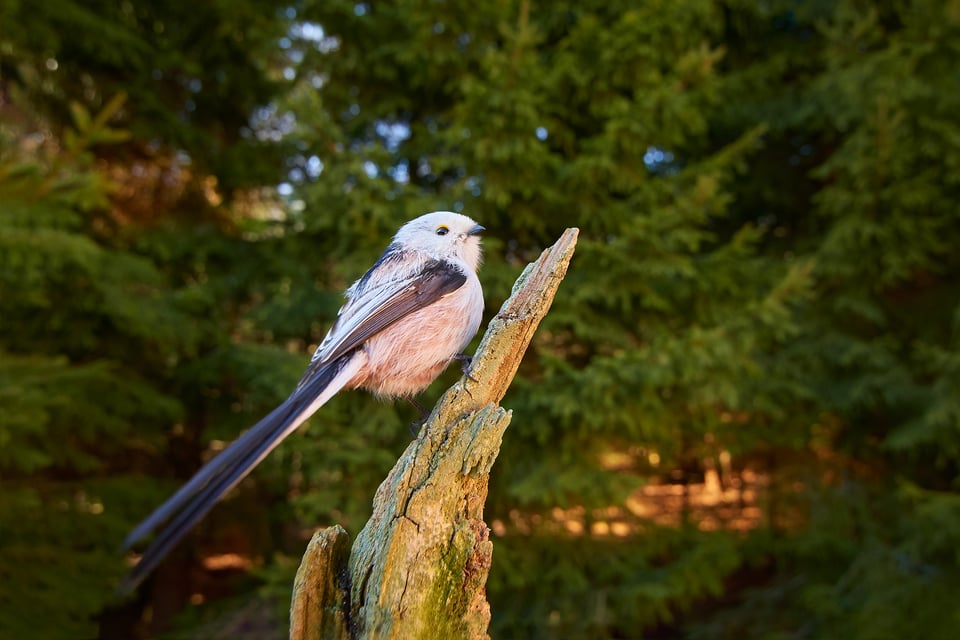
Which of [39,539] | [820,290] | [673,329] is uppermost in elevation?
[820,290]

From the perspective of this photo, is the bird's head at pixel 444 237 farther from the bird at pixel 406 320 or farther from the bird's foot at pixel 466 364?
the bird's foot at pixel 466 364

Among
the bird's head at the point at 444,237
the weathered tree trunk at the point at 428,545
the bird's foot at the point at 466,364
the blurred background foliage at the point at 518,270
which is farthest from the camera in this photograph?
the blurred background foliage at the point at 518,270

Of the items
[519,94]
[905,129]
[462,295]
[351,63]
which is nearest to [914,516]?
[905,129]

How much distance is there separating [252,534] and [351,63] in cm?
480

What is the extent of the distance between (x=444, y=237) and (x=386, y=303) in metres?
0.39

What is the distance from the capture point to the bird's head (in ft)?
8.64

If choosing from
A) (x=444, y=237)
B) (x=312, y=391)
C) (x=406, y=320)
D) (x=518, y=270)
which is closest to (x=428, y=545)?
(x=312, y=391)

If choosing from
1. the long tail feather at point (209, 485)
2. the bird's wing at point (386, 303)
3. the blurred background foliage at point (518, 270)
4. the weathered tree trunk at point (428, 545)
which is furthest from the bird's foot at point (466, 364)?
the blurred background foliage at point (518, 270)

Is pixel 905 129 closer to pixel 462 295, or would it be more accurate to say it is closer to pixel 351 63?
pixel 351 63

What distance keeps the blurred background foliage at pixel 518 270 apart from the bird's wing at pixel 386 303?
224cm

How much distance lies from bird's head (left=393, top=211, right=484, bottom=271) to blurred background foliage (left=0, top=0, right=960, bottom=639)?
1.99 meters

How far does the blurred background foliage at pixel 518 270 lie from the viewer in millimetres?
4773

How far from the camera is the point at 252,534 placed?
721 cm

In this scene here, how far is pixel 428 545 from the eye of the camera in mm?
2164
